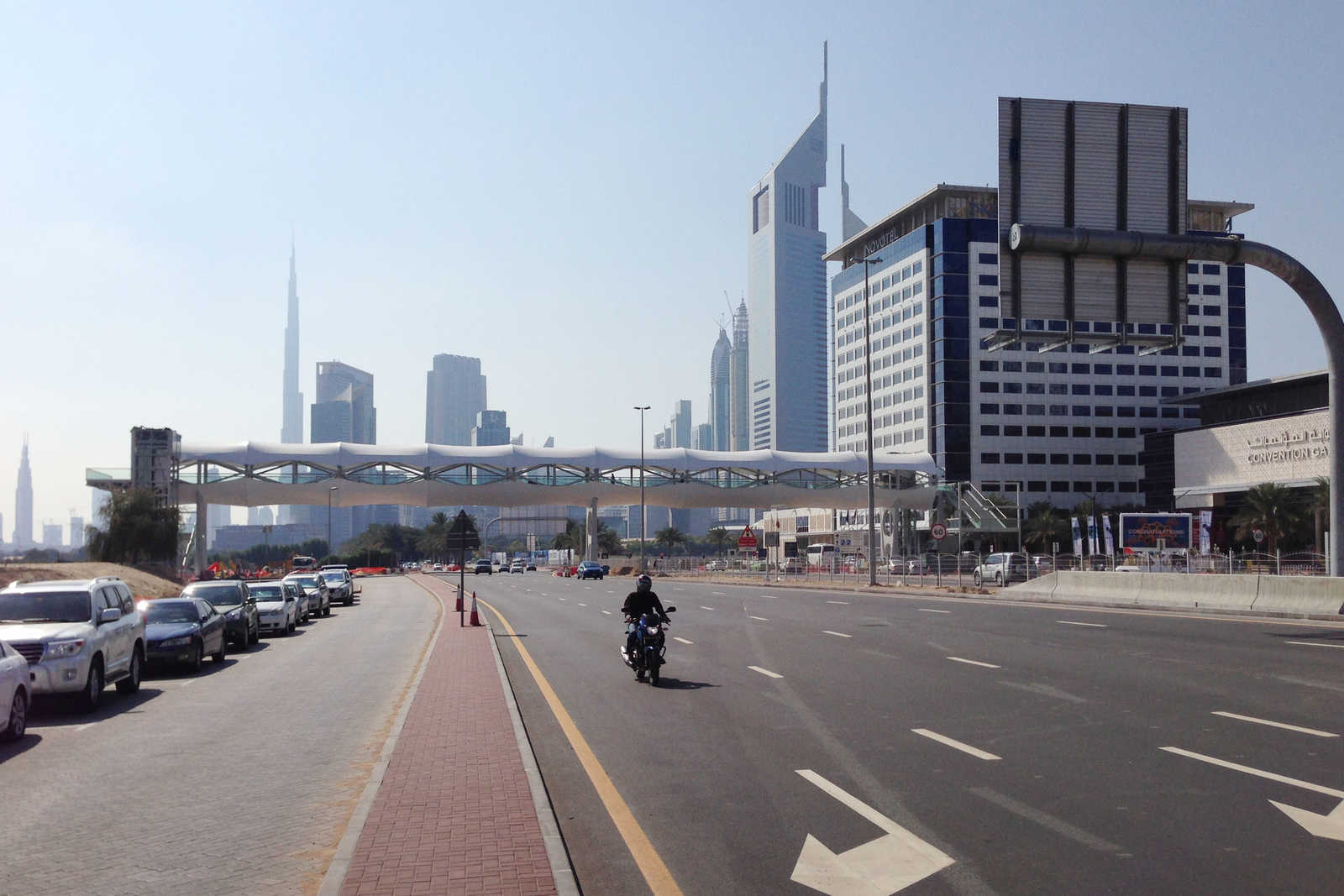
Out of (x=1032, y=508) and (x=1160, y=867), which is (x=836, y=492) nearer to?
(x=1032, y=508)

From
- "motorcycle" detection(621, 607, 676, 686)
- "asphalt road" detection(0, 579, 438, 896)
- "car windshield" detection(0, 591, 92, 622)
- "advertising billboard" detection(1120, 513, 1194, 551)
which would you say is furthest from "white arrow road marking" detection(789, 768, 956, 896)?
"advertising billboard" detection(1120, 513, 1194, 551)

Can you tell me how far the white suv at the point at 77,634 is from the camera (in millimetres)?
14508

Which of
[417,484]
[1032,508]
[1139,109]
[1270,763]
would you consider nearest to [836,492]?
[417,484]

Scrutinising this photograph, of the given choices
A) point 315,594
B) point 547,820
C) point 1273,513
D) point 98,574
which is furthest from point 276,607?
point 1273,513

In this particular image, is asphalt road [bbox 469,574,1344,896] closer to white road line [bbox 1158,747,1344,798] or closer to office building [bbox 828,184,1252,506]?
white road line [bbox 1158,747,1344,798]

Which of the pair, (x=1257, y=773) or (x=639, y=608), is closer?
(x=1257, y=773)

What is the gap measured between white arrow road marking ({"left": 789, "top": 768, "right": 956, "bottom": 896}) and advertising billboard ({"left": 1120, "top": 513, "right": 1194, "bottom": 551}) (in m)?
57.2

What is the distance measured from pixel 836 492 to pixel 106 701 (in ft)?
232

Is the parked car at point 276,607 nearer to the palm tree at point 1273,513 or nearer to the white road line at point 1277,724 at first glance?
the white road line at point 1277,724

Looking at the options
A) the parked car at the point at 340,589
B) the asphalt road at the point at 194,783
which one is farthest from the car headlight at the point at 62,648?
the parked car at the point at 340,589

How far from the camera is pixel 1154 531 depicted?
60531 millimetres

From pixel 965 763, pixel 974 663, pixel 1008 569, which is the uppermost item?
pixel 965 763

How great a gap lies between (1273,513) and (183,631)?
6380 cm

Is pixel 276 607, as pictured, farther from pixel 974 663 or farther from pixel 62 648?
pixel 974 663
